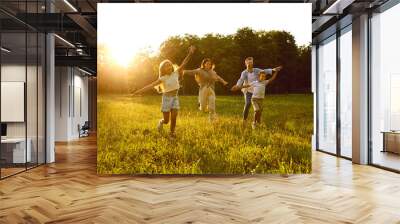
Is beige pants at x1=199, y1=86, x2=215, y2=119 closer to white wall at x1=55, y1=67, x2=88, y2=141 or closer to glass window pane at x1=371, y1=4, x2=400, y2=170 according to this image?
glass window pane at x1=371, y1=4, x2=400, y2=170

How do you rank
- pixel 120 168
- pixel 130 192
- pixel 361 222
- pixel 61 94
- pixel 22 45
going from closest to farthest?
pixel 361 222 → pixel 130 192 → pixel 120 168 → pixel 22 45 → pixel 61 94

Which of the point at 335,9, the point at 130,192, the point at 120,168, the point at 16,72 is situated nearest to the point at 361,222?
the point at 130,192

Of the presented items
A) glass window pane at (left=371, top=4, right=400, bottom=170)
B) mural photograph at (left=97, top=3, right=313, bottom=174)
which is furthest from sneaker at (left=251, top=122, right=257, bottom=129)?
glass window pane at (left=371, top=4, right=400, bottom=170)

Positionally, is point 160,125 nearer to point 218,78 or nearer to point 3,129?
point 218,78

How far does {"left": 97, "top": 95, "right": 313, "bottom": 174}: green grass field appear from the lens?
643cm

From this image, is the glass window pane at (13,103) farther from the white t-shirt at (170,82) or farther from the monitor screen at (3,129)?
the white t-shirt at (170,82)

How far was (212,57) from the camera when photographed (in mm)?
6664

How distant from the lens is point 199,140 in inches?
255

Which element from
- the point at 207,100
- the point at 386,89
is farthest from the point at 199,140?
the point at 386,89

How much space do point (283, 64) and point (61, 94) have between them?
10.4 m

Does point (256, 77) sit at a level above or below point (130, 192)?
above

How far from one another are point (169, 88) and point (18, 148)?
2.83m

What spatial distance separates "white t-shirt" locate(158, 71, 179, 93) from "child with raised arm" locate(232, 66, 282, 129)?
3.05 ft

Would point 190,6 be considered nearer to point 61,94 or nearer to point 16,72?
point 16,72
